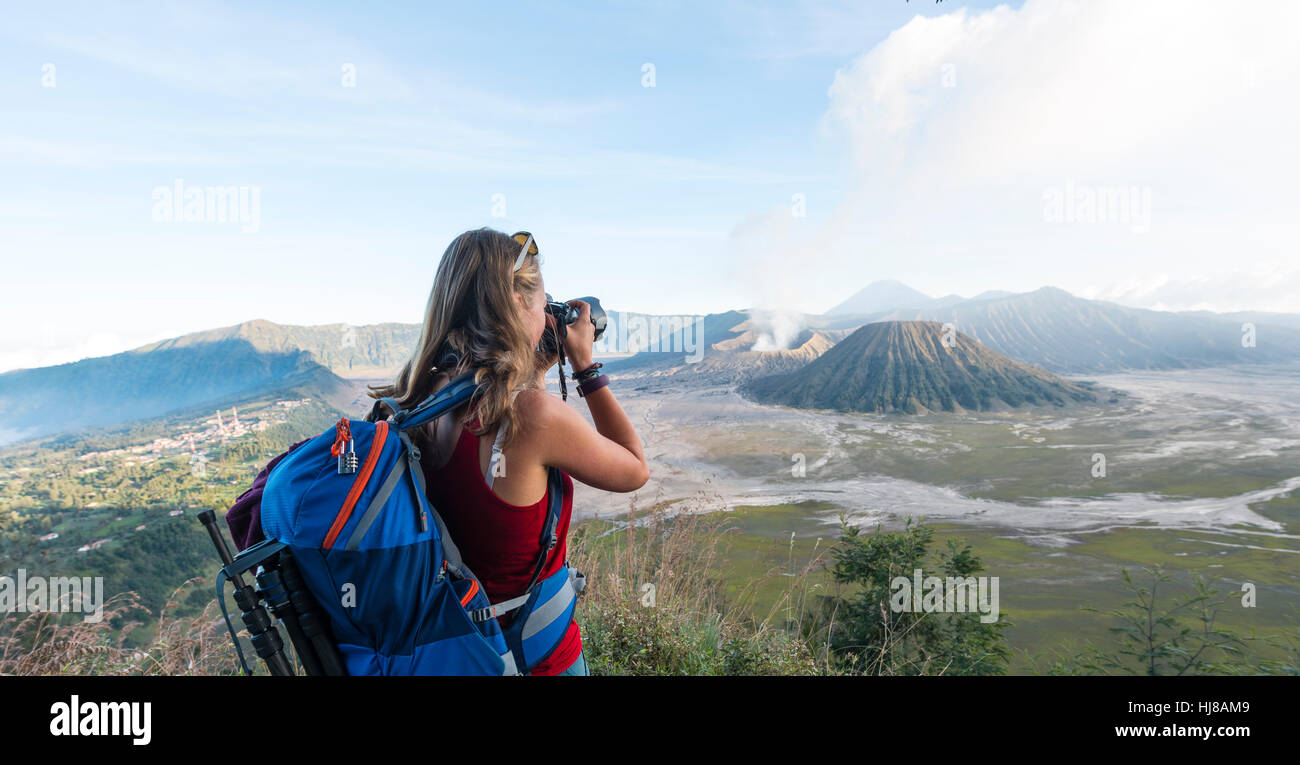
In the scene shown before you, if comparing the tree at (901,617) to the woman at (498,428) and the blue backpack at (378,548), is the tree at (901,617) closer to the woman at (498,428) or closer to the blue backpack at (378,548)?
the woman at (498,428)

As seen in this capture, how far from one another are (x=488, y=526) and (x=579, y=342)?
0.54m

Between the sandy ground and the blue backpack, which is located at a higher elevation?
the blue backpack

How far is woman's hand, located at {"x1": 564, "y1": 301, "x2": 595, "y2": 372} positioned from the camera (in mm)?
1541

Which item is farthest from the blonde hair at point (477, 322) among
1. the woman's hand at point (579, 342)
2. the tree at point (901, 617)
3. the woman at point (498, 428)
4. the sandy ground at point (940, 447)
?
the sandy ground at point (940, 447)

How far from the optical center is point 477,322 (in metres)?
1.26

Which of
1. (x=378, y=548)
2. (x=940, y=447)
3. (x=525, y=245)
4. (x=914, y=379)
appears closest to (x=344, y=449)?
(x=378, y=548)

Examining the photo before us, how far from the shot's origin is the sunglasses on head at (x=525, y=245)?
1.31 meters

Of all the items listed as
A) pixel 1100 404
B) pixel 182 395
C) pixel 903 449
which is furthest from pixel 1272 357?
pixel 182 395

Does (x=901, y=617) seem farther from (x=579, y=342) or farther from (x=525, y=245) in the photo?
(x=525, y=245)

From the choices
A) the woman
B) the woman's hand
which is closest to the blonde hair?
the woman

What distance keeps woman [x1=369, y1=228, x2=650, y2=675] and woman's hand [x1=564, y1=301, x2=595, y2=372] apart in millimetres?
149

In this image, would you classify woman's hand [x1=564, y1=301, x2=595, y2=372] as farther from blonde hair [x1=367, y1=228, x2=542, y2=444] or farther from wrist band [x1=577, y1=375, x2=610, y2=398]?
blonde hair [x1=367, y1=228, x2=542, y2=444]

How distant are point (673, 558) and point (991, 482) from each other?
45469mm

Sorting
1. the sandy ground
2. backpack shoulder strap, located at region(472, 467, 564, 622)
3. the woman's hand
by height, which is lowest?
the sandy ground
